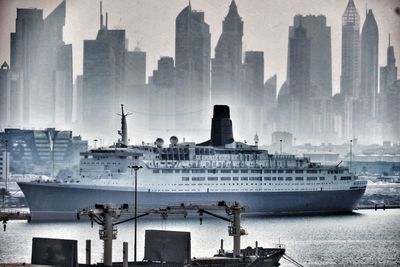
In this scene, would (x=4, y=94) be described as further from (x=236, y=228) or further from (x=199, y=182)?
(x=236, y=228)

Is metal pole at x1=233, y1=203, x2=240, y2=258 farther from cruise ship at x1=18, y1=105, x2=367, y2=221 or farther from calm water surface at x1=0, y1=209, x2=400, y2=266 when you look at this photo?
cruise ship at x1=18, y1=105, x2=367, y2=221

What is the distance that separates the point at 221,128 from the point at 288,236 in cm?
2625

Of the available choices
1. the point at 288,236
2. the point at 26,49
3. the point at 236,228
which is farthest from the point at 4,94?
the point at 236,228

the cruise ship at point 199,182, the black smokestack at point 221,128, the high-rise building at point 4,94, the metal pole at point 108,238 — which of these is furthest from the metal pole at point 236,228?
the high-rise building at point 4,94

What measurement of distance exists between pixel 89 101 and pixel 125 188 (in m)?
103

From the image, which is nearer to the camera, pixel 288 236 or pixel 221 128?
pixel 288 236

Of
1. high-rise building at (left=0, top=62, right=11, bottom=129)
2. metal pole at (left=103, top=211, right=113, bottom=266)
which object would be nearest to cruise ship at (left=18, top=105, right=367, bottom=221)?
metal pole at (left=103, top=211, right=113, bottom=266)

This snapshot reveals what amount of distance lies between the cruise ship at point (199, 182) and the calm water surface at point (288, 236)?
2.79m

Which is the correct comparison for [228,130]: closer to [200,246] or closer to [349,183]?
[349,183]

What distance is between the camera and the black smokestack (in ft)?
295

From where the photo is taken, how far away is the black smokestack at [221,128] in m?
89.8

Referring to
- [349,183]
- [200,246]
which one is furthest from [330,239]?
[349,183]

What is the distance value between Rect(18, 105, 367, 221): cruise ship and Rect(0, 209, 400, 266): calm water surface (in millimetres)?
2789

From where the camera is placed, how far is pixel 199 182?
268ft
